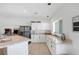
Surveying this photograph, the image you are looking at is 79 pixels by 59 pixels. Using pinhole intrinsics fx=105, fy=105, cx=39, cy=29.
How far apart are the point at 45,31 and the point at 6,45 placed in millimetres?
6172

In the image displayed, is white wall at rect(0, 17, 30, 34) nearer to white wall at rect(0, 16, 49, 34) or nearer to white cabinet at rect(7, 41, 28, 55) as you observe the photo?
white wall at rect(0, 16, 49, 34)

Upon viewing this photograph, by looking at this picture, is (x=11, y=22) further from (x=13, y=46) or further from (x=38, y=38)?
(x=13, y=46)

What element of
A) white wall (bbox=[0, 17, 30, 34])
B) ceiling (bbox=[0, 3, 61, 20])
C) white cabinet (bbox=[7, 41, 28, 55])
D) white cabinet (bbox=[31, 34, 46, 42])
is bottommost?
white cabinet (bbox=[31, 34, 46, 42])

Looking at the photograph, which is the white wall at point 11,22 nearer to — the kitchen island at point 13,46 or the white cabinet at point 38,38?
the white cabinet at point 38,38

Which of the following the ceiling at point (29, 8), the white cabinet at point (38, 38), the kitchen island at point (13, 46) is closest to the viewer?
the kitchen island at point (13, 46)

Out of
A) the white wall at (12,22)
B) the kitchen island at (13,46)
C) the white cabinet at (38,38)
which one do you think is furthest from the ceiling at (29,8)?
the white cabinet at (38,38)

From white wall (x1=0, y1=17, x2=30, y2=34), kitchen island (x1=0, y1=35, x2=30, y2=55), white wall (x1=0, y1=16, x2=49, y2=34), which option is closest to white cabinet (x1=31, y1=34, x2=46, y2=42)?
white wall (x1=0, y1=16, x2=49, y2=34)

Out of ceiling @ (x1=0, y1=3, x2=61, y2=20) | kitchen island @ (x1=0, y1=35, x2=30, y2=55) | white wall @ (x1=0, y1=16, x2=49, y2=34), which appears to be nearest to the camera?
kitchen island @ (x1=0, y1=35, x2=30, y2=55)

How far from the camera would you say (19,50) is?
98.9 inches

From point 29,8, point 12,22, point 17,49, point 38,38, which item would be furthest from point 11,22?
point 17,49

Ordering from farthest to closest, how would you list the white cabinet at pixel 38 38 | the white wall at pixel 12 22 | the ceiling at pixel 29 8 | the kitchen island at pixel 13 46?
1. the white cabinet at pixel 38 38
2. the white wall at pixel 12 22
3. the ceiling at pixel 29 8
4. the kitchen island at pixel 13 46

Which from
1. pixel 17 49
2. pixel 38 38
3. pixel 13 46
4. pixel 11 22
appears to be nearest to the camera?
pixel 13 46
